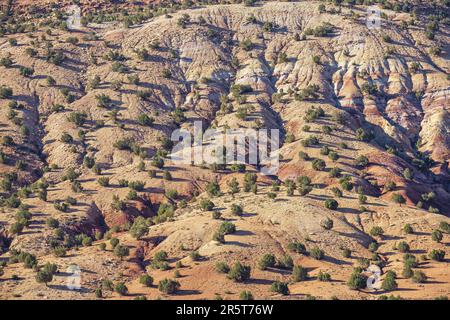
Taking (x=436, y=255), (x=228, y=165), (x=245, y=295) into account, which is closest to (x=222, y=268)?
(x=245, y=295)

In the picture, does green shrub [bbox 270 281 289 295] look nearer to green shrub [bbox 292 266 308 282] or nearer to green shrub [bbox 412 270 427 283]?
green shrub [bbox 292 266 308 282]

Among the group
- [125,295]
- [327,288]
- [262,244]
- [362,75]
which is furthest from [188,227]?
[362,75]

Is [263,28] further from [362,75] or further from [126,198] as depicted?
[126,198]

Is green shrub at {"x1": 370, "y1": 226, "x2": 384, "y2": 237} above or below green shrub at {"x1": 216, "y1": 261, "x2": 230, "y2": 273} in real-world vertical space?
above

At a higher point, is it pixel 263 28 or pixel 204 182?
pixel 263 28

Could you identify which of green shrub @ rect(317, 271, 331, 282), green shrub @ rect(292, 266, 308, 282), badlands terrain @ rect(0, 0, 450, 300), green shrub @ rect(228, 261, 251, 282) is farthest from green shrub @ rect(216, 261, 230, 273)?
green shrub @ rect(317, 271, 331, 282)

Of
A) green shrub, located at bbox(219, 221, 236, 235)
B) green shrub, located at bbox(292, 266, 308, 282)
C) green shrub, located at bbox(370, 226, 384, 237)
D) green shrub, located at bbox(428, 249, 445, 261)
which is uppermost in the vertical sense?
green shrub, located at bbox(219, 221, 236, 235)

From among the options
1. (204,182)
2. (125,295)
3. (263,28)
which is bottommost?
(125,295)

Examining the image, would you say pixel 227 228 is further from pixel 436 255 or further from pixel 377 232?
pixel 436 255

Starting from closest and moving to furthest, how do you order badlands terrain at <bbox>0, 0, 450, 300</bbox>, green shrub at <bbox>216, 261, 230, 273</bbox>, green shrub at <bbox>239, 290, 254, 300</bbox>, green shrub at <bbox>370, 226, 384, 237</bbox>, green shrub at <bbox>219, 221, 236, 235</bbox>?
1. green shrub at <bbox>239, 290, 254, 300</bbox>
2. green shrub at <bbox>216, 261, 230, 273</bbox>
3. badlands terrain at <bbox>0, 0, 450, 300</bbox>
4. green shrub at <bbox>219, 221, 236, 235</bbox>
5. green shrub at <bbox>370, 226, 384, 237</bbox>
